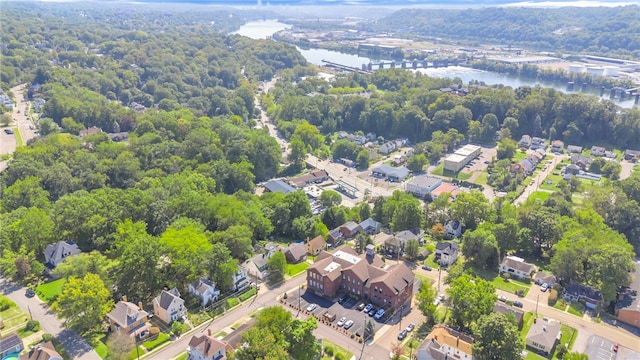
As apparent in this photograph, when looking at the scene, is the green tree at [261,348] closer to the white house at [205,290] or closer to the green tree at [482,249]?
the white house at [205,290]

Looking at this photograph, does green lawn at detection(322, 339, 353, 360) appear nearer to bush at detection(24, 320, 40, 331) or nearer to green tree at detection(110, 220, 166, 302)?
green tree at detection(110, 220, 166, 302)

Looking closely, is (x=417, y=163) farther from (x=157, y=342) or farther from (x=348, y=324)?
(x=157, y=342)

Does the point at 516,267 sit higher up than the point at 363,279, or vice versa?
the point at 363,279

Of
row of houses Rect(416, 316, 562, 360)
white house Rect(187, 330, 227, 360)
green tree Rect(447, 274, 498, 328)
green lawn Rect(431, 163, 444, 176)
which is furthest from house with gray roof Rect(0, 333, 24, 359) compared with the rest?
green lawn Rect(431, 163, 444, 176)

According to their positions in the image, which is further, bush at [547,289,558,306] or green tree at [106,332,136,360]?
bush at [547,289,558,306]

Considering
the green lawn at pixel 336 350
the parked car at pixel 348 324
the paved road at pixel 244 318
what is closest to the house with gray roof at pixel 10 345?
the paved road at pixel 244 318

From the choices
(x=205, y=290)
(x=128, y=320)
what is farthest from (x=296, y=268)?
(x=128, y=320)

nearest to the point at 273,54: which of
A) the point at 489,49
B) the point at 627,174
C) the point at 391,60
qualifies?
the point at 391,60
